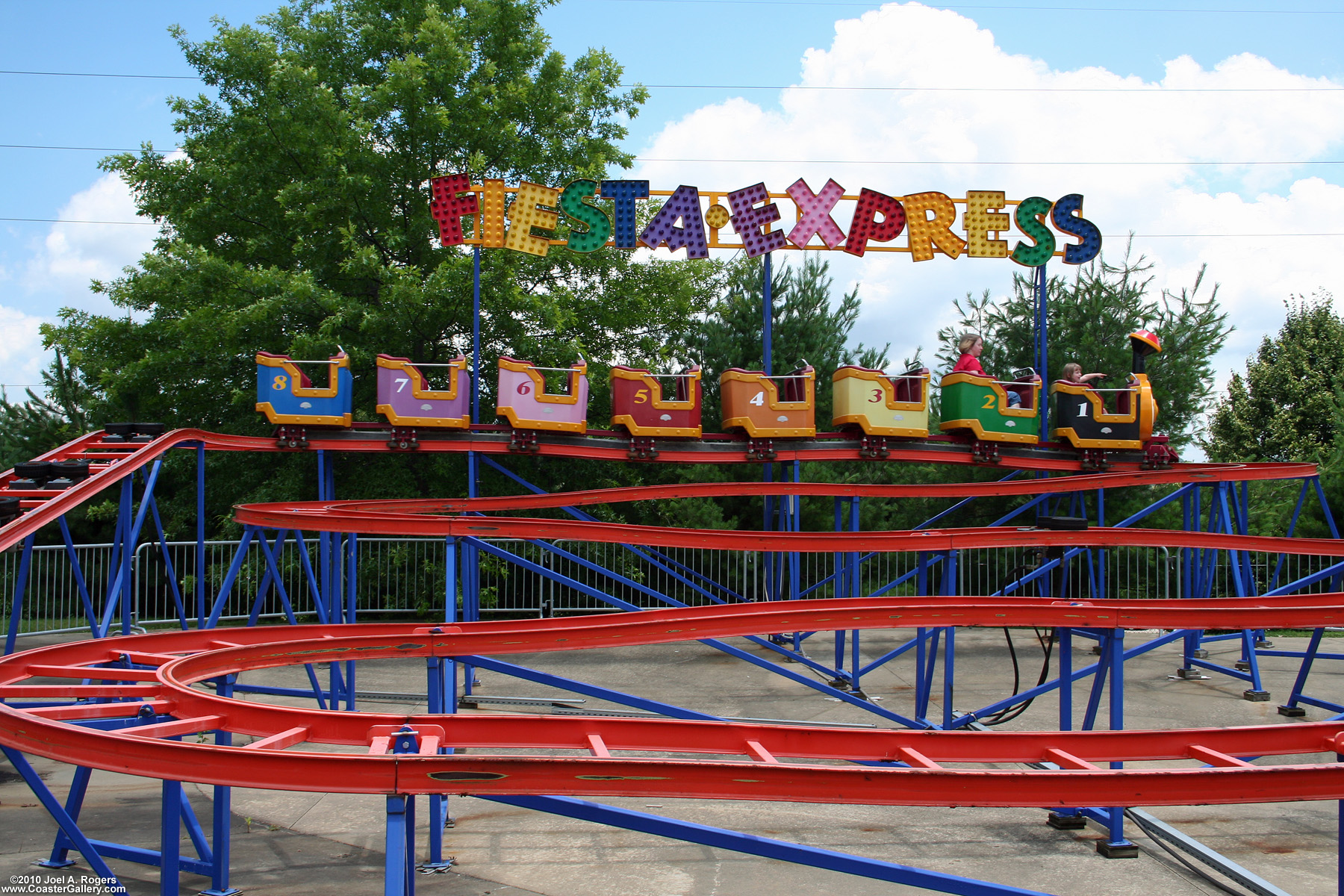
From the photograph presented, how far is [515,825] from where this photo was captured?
6.40m

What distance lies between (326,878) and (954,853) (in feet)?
12.0

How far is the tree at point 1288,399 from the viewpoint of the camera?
22.6m

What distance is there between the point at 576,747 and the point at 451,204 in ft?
35.2

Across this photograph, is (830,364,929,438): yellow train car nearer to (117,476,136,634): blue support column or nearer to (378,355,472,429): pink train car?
(378,355,472,429): pink train car

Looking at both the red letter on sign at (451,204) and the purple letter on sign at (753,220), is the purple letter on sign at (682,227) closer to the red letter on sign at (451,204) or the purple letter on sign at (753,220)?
the purple letter on sign at (753,220)

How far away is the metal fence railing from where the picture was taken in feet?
48.9

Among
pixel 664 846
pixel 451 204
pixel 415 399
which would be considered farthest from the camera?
pixel 451 204

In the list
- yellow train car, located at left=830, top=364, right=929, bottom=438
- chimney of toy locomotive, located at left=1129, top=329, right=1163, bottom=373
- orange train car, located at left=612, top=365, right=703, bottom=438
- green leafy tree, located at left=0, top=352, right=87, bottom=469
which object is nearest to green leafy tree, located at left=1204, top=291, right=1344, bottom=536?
chimney of toy locomotive, located at left=1129, top=329, right=1163, bottom=373

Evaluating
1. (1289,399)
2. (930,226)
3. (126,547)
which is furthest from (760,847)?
(1289,399)

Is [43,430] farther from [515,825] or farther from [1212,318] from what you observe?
[1212,318]

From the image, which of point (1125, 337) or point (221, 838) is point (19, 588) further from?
point (1125, 337)

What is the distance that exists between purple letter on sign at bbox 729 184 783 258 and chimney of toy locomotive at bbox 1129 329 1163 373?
198 inches

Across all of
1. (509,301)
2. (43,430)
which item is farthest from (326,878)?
(43,430)

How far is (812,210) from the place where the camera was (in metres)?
14.0
